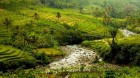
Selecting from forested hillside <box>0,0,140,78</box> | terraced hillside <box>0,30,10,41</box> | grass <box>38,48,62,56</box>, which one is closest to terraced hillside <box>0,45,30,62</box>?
forested hillside <box>0,0,140,78</box>

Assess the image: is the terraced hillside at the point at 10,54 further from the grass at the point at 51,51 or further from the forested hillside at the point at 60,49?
the grass at the point at 51,51

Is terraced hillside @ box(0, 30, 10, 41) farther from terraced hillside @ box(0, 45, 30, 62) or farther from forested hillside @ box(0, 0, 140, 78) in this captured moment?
terraced hillside @ box(0, 45, 30, 62)

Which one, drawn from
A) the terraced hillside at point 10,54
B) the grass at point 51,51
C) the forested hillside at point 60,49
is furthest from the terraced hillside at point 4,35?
the grass at point 51,51

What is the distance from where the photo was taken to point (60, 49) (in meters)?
105

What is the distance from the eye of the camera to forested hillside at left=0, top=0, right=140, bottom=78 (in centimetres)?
7778

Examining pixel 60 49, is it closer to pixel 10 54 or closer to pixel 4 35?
pixel 4 35

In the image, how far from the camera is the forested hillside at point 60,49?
77.8m

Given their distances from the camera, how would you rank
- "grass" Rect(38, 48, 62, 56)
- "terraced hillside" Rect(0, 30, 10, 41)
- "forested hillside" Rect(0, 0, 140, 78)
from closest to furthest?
"forested hillside" Rect(0, 0, 140, 78) → "grass" Rect(38, 48, 62, 56) → "terraced hillside" Rect(0, 30, 10, 41)

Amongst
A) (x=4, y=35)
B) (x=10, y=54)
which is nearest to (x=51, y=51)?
(x=4, y=35)

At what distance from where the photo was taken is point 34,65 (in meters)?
84.2

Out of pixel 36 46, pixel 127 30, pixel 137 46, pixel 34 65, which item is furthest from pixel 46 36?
pixel 127 30

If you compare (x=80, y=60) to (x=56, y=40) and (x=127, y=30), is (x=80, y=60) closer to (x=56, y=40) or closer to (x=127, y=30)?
(x=56, y=40)

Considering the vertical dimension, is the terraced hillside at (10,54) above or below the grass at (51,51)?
above

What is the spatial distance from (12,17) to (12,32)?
23998 mm
